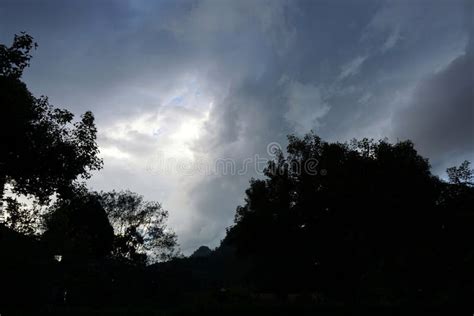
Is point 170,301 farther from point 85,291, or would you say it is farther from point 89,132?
point 89,132

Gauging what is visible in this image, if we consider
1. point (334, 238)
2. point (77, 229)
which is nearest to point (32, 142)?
point (334, 238)

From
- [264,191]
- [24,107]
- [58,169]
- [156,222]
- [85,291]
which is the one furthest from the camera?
[156,222]

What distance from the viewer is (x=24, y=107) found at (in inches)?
693

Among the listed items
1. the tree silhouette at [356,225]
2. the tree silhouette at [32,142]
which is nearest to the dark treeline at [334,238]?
the tree silhouette at [356,225]

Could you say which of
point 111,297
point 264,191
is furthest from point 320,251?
point 111,297

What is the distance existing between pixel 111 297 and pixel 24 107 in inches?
1053

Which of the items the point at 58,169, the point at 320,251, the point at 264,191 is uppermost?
the point at 264,191

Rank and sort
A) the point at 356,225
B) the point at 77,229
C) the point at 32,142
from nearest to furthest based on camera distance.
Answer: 1. the point at 32,142
2. the point at 356,225
3. the point at 77,229

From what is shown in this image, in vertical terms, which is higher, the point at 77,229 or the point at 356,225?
the point at 77,229

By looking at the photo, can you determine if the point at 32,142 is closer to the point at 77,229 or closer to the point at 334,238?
the point at 334,238

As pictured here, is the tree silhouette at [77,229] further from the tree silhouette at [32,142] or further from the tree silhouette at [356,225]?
the tree silhouette at [356,225]

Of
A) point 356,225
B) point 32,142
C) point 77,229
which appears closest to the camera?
point 32,142

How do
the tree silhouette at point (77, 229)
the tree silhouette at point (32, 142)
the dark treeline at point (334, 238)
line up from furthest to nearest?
the dark treeline at point (334, 238) → the tree silhouette at point (77, 229) → the tree silhouette at point (32, 142)

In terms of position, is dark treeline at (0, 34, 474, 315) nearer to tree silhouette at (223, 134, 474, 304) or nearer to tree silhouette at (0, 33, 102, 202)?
tree silhouette at (223, 134, 474, 304)
